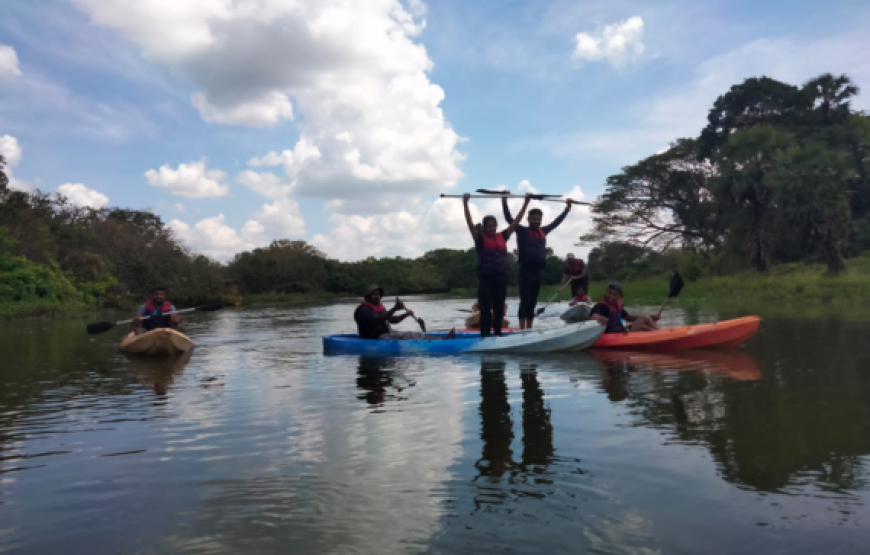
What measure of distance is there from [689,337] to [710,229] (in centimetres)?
2663

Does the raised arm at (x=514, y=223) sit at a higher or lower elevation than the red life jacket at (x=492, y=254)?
higher

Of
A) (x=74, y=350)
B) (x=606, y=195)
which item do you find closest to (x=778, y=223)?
(x=606, y=195)

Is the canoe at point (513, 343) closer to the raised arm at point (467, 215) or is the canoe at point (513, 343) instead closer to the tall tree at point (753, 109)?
the raised arm at point (467, 215)

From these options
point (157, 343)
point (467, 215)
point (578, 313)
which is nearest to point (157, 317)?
point (157, 343)

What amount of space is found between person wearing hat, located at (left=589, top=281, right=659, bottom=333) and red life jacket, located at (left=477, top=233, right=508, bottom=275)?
150 cm

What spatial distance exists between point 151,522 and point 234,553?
23.2 inches

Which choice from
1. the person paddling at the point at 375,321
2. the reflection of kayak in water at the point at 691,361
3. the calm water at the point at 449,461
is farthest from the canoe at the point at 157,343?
the reflection of kayak in water at the point at 691,361

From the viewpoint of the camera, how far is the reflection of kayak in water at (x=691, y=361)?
271 inches

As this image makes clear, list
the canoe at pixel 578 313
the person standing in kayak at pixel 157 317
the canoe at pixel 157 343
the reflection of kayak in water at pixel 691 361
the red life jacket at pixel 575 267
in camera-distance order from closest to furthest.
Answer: the reflection of kayak in water at pixel 691 361
the canoe at pixel 157 343
the canoe at pixel 578 313
the person standing in kayak at pixel 157 317
the red life jacket at pixel 575 267

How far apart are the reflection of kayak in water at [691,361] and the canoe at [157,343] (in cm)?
606

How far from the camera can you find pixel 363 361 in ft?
28.5

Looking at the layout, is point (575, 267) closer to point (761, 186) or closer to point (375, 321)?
point (375, 321)

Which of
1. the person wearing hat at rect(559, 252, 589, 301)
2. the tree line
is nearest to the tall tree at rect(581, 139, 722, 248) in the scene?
the tree line

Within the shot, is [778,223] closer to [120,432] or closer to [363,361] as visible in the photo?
[363,361]
